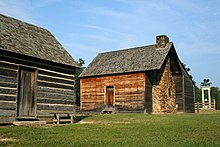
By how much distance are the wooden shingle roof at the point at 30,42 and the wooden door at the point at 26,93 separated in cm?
113

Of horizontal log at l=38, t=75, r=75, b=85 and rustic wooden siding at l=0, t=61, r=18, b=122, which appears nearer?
rustic wooden siding at l=0, t=61, r=18, b=122

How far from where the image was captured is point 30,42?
1767cm

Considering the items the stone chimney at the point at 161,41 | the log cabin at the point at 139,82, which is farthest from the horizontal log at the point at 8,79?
the stone chimney at the point at 161,41

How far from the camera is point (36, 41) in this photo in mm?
18609

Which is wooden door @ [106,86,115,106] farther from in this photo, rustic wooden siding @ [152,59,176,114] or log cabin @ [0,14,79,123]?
log cabin @ [0,14,79,123]

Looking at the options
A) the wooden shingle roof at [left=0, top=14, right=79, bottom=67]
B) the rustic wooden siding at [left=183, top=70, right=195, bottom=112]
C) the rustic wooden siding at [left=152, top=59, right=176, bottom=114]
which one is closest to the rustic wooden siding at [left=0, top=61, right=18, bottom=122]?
the wooden shingle roof at [left=0, top=14, right=79, bottom=67]

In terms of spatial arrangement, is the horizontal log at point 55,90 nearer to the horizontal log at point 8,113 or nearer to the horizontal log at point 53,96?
the horizontal log at point 53,96

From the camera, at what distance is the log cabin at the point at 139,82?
99.1 ft

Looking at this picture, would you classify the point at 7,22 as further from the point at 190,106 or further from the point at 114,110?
the point at 190,106

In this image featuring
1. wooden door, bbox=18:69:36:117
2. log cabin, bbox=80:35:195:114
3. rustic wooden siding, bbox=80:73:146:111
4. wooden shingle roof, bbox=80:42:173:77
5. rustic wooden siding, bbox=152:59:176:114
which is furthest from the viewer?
rustic wooden siding, bbox=152:59:176:114

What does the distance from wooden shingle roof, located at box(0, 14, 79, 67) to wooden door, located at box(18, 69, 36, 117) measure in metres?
1.13

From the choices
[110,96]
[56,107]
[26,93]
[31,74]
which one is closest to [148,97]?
[110,96]

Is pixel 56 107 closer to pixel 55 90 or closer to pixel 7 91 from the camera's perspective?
pixel 55 90

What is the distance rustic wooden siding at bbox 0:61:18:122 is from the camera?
48.0ft
